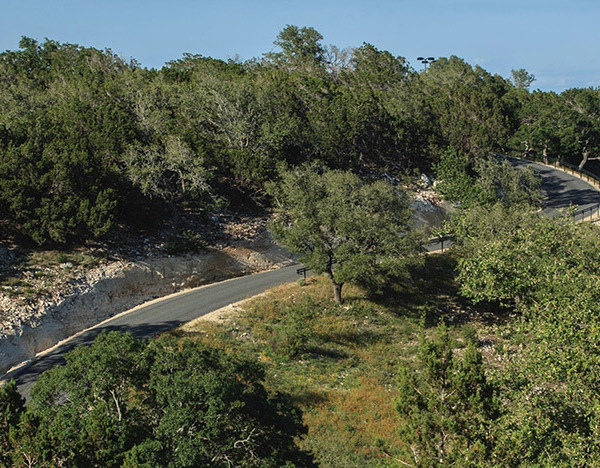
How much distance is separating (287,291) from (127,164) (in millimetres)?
16301

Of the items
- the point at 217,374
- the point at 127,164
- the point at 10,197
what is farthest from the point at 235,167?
the point at 217,374

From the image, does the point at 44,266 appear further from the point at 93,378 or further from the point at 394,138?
the point at 394,138

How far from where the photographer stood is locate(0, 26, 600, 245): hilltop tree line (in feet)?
133

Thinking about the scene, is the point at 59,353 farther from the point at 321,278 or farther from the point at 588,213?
the point at 588,213

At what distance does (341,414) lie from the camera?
27.5 metres

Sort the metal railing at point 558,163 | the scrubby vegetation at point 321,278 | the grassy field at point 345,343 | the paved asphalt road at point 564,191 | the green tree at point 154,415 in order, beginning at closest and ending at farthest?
the green tree at point 154,415, the scrubby vegetation at point 321,278, the grassy field at point 345,343, the paved asphalt road at point 564,191, the metal railing at point 558,163

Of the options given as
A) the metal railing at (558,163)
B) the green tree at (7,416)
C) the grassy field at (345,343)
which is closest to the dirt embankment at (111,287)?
the grassy field at (345,343)

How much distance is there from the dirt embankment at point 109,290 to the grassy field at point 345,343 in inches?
242

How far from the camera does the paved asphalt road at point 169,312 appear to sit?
30.3 m

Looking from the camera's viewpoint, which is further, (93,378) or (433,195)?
(433,195)

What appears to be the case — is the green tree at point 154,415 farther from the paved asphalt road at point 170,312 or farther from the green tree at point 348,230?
the green tree at point 348,230

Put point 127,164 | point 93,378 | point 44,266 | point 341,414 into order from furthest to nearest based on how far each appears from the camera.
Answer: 1. point 127,164
2. point 44,266
3. point 341,414
4. point 93,378

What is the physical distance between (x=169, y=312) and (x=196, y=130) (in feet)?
79.5

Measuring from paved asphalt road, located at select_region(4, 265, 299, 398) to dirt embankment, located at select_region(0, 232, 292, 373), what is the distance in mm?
1006
